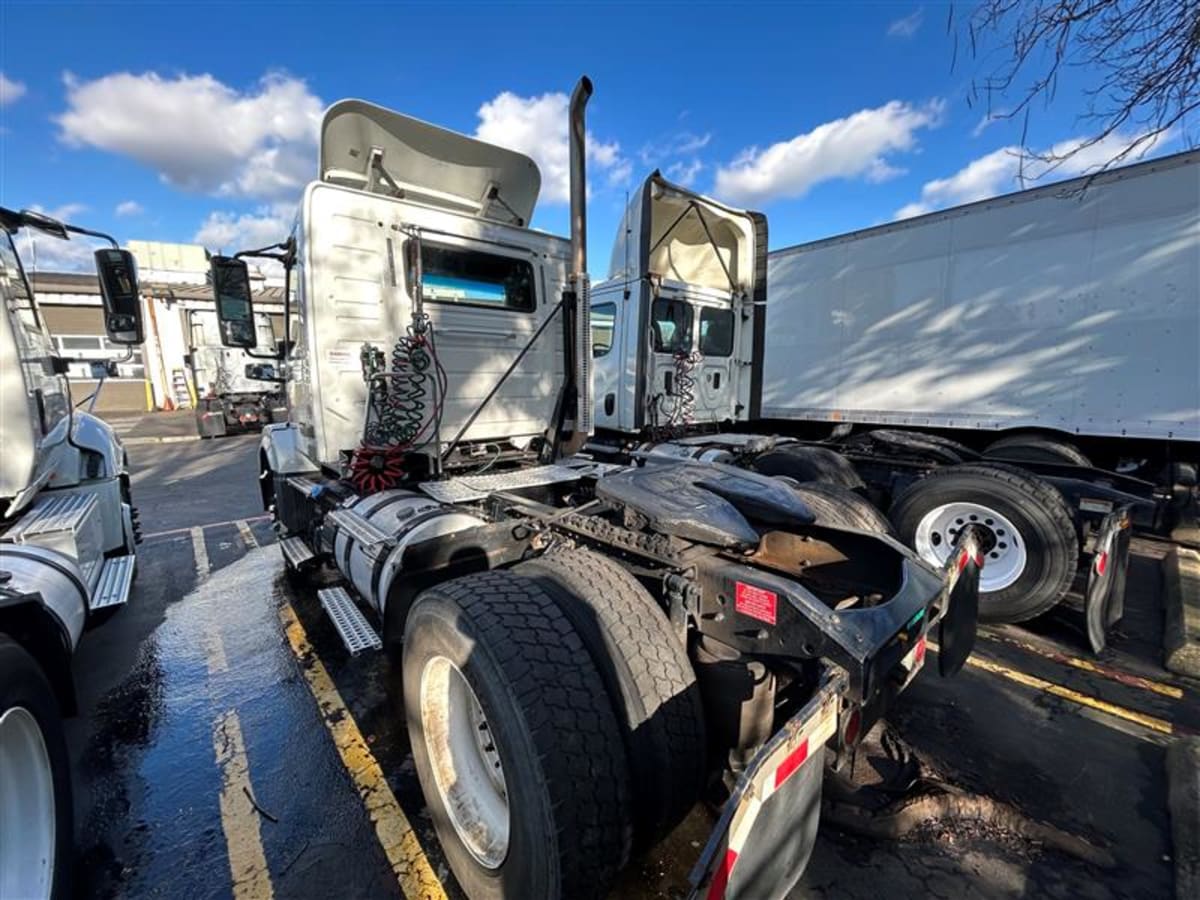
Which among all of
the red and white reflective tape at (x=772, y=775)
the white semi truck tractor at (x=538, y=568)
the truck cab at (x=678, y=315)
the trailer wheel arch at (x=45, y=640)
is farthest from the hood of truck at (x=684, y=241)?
the trailer wheel arch at (x=45, y=640)

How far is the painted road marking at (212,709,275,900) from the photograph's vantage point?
2.09m

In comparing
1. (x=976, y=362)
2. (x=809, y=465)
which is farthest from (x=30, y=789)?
(x=976, y=362)

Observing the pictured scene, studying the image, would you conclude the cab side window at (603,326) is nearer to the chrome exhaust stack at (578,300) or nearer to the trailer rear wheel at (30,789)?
the chrome exhaust stack at (578,300)

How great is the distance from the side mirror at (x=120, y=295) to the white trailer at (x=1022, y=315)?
6.91 metres

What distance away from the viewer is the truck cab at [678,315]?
19.0 feet

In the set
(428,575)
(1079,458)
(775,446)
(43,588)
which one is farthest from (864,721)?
(1079,458)

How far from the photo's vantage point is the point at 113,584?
3.42 metres

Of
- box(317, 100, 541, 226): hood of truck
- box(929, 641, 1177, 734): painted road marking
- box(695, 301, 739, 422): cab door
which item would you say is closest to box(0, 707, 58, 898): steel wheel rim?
box(317, 100, 541, 226): hood of truck

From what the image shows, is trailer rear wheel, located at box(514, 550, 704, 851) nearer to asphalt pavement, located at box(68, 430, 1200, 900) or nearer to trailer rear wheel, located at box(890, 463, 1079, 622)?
asphalt pavement, located at box(68, 430, 1200, 900)

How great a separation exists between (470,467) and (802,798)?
3.54 meters

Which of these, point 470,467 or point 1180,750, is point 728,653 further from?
point 470,467

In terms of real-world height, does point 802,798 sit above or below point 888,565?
below

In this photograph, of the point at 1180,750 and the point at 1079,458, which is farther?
the point at 1079,458

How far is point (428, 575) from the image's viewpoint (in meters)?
2.92
